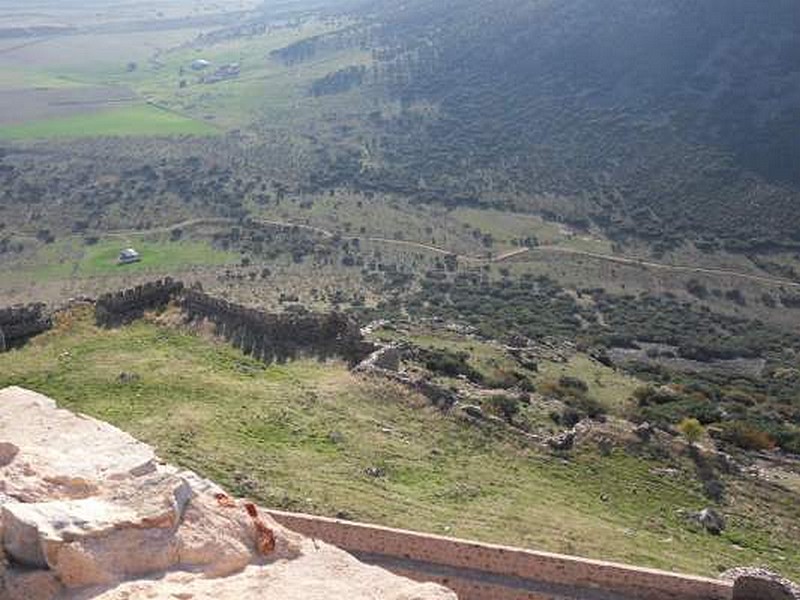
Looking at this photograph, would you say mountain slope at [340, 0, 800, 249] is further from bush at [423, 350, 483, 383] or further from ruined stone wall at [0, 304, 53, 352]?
ruined stone wall at [0, 304, 53, 352]

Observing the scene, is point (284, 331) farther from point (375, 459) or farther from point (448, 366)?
point (375, 459)

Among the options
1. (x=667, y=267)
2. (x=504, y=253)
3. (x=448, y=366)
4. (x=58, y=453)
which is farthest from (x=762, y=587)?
(x=504, y=253)

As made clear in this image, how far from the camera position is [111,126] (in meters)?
122

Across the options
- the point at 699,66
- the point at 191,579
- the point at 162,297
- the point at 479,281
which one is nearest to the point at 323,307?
the point at 479,281

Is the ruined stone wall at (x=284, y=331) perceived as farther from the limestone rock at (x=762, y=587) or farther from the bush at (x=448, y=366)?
the limestone rock at (x=762, y=587)

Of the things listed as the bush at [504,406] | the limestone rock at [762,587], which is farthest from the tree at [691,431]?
the limestone rock at [762,587]

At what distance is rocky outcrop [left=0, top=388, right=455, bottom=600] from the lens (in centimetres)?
1247

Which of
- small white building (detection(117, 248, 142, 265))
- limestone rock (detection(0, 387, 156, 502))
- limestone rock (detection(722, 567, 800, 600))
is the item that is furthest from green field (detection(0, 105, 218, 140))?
limestone rock (detection(722, 567, 800, 600))

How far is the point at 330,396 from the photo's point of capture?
2894 centimetres

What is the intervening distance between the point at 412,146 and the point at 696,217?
121 feet

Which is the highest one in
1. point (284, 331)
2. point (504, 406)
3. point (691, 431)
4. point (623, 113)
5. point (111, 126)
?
point (623, 113)

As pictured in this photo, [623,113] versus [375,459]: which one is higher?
[623,113]

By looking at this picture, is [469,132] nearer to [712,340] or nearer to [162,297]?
[712,340]

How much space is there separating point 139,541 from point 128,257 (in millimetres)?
63681
